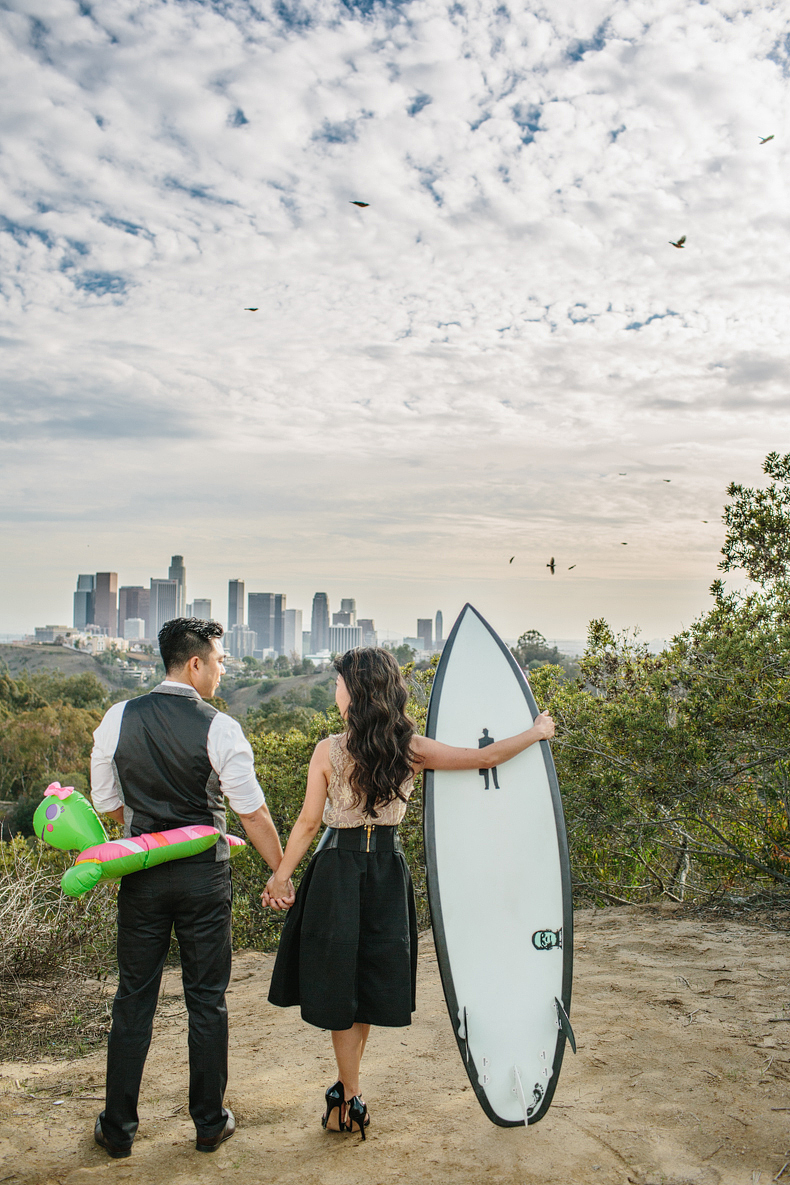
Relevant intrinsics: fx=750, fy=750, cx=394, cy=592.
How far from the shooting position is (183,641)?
2615mm

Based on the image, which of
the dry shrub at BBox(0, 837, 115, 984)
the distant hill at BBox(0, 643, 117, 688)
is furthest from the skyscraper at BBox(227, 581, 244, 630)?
the dry shrub at BBox(0, 837, 115, 984)

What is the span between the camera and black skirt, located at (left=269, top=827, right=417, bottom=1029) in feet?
7.86

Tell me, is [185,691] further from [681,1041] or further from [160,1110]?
[681,1041]

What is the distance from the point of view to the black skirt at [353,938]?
7.86ft

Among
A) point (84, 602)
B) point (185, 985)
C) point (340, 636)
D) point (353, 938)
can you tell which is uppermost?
point (353, 938)

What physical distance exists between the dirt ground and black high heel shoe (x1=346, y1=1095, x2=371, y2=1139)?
2.0 inches

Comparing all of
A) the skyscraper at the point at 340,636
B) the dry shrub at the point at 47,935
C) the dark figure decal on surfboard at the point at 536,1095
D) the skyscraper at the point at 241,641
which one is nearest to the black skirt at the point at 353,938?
the dark figure decal on surfboard at the point at 536,1095

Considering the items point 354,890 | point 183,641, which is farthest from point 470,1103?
point 183,641

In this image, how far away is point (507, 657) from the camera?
3283mm

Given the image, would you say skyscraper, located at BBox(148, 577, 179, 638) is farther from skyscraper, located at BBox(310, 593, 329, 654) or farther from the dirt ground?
the dirt ground

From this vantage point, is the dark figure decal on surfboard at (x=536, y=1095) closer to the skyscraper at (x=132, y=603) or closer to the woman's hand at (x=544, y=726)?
the woman's hand at (x=544, y=726)

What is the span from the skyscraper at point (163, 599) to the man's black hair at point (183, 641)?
446 feet

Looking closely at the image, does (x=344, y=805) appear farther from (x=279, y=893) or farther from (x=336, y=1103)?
(x=336, y=1103)

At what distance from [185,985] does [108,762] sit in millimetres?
774
